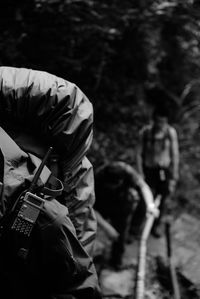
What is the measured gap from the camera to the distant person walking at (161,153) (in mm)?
6074

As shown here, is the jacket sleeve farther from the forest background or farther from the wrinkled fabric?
the forest background

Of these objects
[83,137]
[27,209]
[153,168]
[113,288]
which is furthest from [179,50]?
[27,209]

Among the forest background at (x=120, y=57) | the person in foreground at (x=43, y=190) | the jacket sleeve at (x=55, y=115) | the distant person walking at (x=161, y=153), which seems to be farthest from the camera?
the distant person walking at (x=161, y=153)

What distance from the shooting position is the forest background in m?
4.54

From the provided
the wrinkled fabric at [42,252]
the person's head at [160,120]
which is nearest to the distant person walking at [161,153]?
the person's head at [160,120]

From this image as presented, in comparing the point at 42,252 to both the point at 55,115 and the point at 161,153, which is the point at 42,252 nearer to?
the point at 55,115

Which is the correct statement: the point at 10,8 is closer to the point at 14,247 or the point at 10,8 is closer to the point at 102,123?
the point at 102,123

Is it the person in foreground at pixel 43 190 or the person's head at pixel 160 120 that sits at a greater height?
the person in foreground at pixel 43 190

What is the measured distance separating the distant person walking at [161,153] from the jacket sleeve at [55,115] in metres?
4.29

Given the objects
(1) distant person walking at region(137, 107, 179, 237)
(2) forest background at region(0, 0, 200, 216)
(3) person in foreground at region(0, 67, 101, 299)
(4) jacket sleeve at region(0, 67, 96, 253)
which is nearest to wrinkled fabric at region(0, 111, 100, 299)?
(3) person in foreground at region(0, 67, 101, 299)

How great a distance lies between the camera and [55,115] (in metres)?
1.77

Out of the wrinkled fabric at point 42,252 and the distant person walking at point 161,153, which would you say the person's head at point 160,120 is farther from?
the wrinkled fabric at point 42,252

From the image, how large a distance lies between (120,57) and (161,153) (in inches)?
99.6

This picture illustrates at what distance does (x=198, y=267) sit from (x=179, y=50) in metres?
6.23
